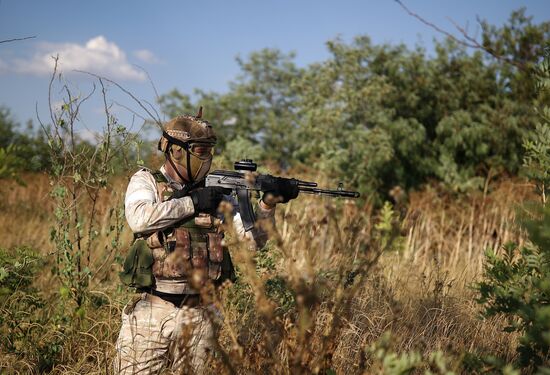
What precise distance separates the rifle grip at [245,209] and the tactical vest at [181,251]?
15cm

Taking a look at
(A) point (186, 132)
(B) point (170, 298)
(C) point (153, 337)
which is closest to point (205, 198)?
(A) point (186, 132)

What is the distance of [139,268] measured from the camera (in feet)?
9.86

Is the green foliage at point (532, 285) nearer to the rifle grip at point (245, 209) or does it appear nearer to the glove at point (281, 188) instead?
the glove at point (281, 188)

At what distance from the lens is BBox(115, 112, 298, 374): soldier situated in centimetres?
299

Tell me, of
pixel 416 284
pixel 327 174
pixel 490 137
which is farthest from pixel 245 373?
pixel 490 137

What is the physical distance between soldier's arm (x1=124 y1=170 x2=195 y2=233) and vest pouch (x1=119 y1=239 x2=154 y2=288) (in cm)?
11

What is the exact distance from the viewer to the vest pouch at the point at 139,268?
299 cm

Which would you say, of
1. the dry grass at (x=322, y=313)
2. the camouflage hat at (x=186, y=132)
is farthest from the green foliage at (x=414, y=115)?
the camouflage hat at (x=186, y=132)

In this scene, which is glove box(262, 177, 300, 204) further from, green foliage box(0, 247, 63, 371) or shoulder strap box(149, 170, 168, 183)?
green foliage box(0, 247, 63, 371)

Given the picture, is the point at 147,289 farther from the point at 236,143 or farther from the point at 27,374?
the point at 236,143

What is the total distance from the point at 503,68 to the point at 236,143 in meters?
6.14

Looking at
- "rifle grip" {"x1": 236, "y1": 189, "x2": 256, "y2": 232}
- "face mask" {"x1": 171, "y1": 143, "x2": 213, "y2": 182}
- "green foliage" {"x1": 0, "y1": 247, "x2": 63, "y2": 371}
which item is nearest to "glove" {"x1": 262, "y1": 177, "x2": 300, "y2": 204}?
"rifle grip" {"x1": 236, "y1": 189, "x2": 256, "y2": 232}

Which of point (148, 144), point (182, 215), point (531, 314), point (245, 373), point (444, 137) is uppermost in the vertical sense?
point (444, 137)

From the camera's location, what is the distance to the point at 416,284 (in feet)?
16.1
